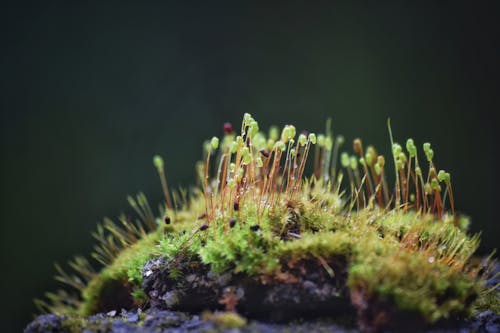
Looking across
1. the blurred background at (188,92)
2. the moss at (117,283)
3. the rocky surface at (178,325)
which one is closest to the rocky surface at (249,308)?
the rocky surface at (178,325)

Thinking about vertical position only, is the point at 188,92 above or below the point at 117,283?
above

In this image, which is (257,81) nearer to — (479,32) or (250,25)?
(250,25)

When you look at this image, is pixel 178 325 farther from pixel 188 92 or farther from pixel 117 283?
pixel 188 92

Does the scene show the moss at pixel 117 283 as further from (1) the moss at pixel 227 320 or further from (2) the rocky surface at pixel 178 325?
(1) the moss at pixel 227 320

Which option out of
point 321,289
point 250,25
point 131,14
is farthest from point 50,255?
point 321,289

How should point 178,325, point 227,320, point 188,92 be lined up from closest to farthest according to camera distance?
point 227,320, point 178,325, point 188,92

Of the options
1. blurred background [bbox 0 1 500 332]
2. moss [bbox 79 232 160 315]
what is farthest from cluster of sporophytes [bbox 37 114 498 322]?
blurred background [bbox 0 1 500 332]

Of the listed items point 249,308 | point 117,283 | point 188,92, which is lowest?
point 249,308

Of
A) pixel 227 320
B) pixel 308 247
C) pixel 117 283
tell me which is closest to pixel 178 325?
pixel 227 320

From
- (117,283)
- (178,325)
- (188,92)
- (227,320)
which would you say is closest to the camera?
(227,320)
